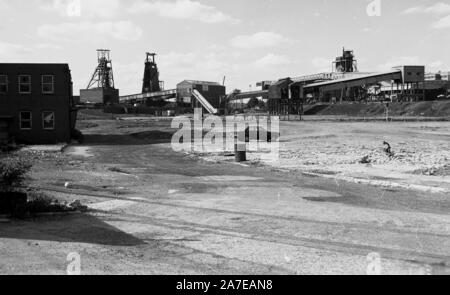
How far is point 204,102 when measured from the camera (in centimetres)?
10500

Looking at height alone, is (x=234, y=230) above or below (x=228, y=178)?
below

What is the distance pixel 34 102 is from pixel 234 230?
33.9 metres

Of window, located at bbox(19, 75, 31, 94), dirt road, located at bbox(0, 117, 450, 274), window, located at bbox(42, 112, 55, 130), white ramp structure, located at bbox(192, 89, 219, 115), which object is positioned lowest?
dirt road, located at bbox(0, 117, 450, 274)

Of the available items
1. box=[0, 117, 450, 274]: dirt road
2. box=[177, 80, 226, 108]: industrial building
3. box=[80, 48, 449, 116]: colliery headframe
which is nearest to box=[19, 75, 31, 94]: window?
box=[0, 117, 450, 274]: dirt road

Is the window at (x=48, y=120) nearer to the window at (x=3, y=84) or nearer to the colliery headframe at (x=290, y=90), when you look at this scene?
the window at (x=3, y=84)

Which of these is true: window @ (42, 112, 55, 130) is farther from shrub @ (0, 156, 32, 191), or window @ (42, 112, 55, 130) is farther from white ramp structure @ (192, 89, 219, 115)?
white ramp structure @ (192, 89, 219, 115)

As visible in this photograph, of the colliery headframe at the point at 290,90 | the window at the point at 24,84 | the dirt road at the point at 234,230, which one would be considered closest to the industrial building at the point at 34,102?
the window at the point at 24,84

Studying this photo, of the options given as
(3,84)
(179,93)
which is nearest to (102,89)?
(179,93)

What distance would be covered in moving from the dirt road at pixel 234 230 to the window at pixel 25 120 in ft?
82.4

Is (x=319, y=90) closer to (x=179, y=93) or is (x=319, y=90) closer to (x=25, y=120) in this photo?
(x=179, y=93)

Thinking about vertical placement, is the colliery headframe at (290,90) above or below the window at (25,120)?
above

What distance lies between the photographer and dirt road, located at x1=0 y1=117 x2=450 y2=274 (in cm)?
697

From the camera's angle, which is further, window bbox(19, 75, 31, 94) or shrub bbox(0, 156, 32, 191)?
window bbox(19, 75, 31, 94)

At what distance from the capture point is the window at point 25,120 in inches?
1555
